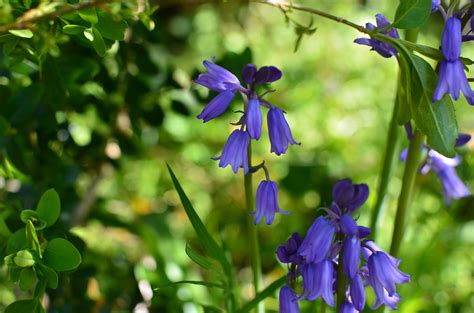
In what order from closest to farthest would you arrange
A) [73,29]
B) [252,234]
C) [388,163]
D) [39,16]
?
[39,16]
[73,29]
[252,234]
[388,163]

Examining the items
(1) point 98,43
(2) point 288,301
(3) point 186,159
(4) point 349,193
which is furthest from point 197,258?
(3) point 186,159

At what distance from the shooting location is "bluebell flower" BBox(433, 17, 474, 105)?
994 millimetres

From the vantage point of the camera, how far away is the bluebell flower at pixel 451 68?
3.26 ft

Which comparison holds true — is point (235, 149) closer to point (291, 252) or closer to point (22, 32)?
point (291, 252)

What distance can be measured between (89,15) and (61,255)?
37 cm

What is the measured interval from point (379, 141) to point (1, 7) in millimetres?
1631

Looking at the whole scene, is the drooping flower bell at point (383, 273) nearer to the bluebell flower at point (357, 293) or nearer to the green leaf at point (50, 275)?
the bluebell flower at point (357, 293)

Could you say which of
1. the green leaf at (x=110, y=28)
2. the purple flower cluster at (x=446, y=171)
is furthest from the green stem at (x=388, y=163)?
the green leaf at (x=110, y=28)

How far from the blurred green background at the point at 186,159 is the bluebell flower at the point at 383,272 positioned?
0.49 ft

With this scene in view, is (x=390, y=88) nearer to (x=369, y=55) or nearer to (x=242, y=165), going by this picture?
(x=369, y=55)

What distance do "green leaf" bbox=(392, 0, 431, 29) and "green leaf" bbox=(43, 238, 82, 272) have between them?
1.95 ft

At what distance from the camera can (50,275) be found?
1.08 m

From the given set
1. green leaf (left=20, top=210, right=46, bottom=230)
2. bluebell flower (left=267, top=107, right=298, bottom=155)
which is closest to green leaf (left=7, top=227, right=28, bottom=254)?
green leaf (left=20, top=210, right=46, bottom=230)

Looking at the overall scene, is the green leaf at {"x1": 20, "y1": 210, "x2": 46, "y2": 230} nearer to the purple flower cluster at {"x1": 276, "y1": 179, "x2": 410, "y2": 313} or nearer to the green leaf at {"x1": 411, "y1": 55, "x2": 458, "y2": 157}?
the purple flower cluster at {"x1": 276, "y1": 179, "x2": 410, "y2": 313}
